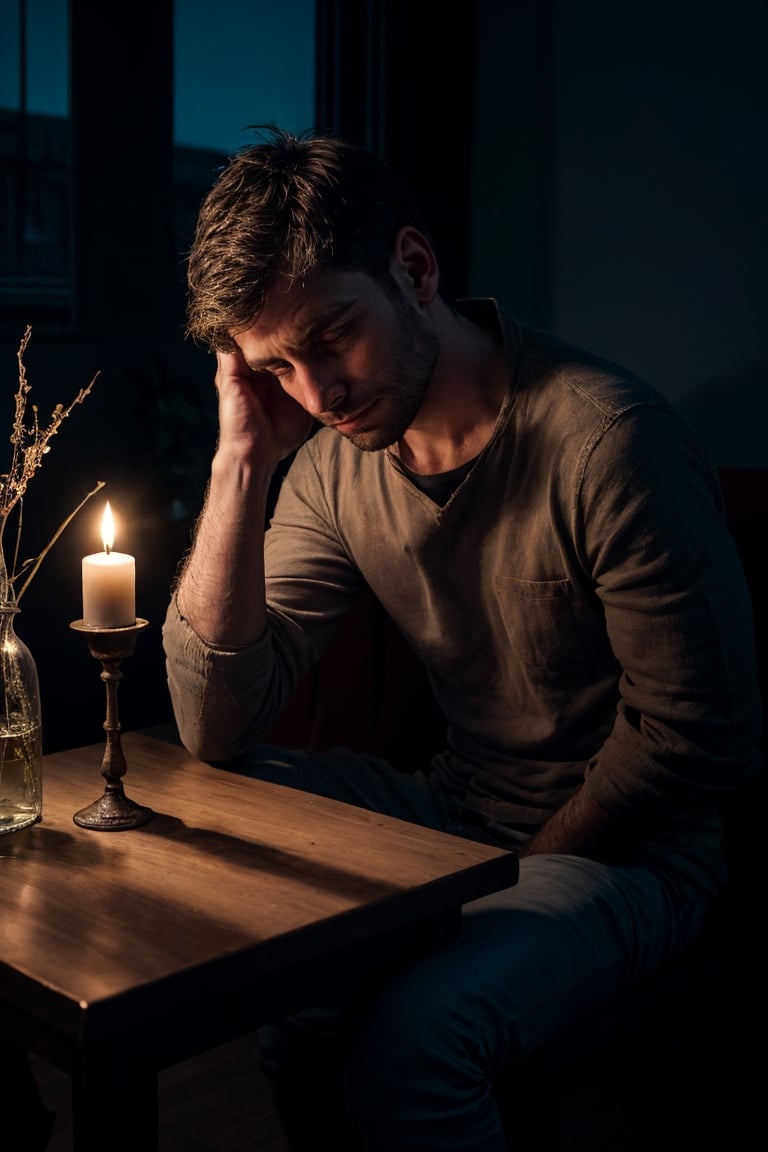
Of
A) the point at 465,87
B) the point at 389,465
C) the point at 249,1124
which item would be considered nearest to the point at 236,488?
the point at 389,465

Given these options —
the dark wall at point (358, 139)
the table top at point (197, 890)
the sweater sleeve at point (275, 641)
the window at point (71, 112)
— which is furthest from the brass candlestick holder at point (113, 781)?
the window at point (71, 112)

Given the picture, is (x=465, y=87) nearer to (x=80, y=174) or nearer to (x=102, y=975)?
(x=80, y=174)

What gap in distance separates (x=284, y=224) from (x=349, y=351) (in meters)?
0.17

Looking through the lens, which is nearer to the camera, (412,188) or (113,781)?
(113,781)

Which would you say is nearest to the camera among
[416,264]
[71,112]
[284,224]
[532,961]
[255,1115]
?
[532,961]

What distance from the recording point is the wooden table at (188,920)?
0.98 m

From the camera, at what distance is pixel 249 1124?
6.41 feet

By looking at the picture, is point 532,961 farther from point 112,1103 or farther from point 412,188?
point 412,188

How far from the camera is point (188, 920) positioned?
1.08 meters

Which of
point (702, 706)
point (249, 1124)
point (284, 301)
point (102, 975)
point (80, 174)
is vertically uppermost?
point (80, 174)

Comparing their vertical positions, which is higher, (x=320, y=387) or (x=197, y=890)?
(x=320, y=387)

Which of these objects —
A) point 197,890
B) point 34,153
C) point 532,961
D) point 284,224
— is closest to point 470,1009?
point 532,961

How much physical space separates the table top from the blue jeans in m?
0.09

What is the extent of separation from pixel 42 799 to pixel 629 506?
2.32ft
